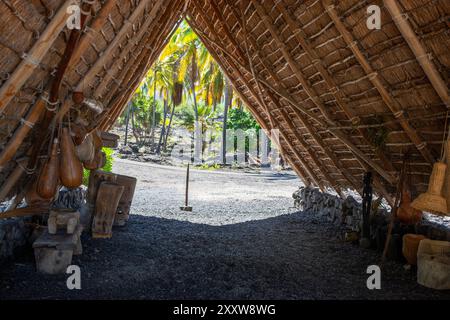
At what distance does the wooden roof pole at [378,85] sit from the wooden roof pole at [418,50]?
65 cm

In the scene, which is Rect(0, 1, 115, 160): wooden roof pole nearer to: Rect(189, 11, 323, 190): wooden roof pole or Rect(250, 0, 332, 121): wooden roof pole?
Rect(250, 0, 332, 121): wooden roof pole

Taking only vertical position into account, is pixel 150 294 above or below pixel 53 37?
below

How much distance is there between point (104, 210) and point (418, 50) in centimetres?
406

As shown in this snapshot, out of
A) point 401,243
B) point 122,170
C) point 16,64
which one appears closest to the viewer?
point 16,64

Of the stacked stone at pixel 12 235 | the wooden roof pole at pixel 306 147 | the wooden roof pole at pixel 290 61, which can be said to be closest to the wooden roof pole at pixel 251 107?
the wooden roof pole at pixel 306 147

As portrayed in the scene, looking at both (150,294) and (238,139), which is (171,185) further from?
(238,139)

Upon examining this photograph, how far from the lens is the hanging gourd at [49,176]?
3.57m

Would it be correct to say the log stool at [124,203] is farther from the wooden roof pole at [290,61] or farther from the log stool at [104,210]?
the wooden roof pole at [290,61]

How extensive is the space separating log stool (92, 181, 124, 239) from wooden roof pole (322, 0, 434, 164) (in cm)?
330

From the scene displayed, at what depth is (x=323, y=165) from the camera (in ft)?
23.9

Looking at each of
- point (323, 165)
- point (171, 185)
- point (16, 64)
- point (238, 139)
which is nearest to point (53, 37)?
point (16, 64)

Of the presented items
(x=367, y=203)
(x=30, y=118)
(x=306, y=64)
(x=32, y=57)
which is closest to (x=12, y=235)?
(x=30, y=118)

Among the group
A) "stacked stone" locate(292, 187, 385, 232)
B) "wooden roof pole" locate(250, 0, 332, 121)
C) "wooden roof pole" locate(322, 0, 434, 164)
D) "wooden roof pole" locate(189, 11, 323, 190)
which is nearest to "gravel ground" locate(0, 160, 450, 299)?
"stacked stone" locate(292, 187, 385, 232)
